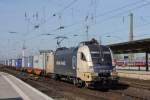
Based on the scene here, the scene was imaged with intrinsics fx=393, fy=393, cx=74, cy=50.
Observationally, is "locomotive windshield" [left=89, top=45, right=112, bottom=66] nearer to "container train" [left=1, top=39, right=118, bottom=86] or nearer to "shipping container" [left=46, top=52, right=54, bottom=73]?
"container train" [left=1, top=39, right=118, bottom=86]

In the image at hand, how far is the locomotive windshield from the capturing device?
82.5 ft

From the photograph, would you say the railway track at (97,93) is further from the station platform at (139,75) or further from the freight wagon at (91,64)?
the station platform at (139,75)

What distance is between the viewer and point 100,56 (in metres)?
25.4

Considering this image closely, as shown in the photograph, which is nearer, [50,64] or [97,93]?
[97,93]

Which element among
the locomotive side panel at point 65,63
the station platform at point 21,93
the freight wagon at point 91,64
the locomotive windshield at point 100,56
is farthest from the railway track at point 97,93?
the locomotive side panel at point 65,63

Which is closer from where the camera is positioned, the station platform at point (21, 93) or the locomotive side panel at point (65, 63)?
the station platform at point (21, 93)

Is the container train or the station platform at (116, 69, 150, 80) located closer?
the container train

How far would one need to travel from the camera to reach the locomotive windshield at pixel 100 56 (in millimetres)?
25141

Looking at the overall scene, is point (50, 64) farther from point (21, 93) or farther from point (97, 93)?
point (21, 93)

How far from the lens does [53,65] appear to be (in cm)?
3919

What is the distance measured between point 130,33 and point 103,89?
189ft

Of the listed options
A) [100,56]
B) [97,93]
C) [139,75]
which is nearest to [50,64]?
[139,75]

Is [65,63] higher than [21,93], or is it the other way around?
[65,63]

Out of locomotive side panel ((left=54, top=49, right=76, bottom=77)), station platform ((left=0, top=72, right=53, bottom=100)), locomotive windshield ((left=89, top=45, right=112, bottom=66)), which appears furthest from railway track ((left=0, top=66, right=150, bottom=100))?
locomotive side panel ((left=54, top=49, right=76, bottom=77))
